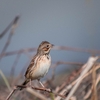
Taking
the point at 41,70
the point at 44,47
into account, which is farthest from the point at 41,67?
the point at 44,47

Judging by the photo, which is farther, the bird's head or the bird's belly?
the bird's head

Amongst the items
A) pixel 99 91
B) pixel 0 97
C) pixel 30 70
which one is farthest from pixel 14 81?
pixel 30 70

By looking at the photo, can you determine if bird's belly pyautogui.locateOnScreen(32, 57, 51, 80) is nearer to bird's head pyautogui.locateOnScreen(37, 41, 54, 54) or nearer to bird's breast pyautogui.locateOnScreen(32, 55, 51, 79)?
bird's breast pyautogui.locateOnScreen(32, 55, 51, 79)

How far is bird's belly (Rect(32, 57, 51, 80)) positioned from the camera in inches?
175

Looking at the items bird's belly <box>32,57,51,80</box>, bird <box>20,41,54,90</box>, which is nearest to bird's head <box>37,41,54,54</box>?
bird <box>20,41,54,90</box>

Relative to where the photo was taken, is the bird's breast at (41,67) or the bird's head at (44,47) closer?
the bird's breast at (41,67)

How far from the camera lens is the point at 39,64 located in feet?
14.8

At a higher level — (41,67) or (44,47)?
(44,47)

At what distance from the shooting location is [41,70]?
4.46 m

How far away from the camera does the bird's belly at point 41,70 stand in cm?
444

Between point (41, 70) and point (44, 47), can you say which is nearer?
point (41, 70)

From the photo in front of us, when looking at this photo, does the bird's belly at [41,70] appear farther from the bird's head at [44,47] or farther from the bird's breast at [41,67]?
the bird's head at [44,47]

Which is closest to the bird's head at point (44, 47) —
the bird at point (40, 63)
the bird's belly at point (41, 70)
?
the bird at point (40, 63)

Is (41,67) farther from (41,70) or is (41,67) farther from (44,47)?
(44,47)
